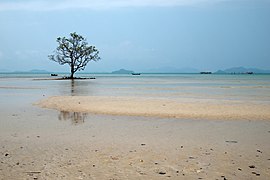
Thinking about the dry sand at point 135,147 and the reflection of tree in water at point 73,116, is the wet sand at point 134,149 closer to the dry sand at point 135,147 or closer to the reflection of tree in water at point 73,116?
the dry sand at point 135,147

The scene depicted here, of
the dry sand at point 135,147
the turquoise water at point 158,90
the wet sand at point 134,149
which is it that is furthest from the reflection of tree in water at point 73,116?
the turquoise water at point 158,90

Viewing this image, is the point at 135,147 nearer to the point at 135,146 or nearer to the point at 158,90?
the point at 135,146

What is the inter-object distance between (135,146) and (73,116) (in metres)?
6.61

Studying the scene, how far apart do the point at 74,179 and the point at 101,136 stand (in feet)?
13.1

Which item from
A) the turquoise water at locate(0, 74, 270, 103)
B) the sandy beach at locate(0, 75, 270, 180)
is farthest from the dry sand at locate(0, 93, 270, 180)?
the turquoise water at locate(0, 74, 270, 103)

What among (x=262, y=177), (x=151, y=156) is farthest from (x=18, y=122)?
(x=262, y=177)

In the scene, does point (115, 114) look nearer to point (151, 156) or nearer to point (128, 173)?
point (151, 156)

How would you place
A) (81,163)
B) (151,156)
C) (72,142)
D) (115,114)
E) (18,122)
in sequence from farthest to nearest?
(115,114)
(18,122)
(72,142)
(151,156)
(81,163)

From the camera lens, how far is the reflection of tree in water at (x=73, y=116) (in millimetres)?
13039

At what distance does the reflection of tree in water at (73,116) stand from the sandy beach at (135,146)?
0.15ft

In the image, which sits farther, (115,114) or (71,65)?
(71,65)

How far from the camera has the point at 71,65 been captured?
79.7 meters

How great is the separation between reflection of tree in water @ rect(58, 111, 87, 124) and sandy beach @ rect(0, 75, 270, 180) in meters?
0.05

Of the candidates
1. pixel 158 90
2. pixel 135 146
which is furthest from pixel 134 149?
pixel 158 90
